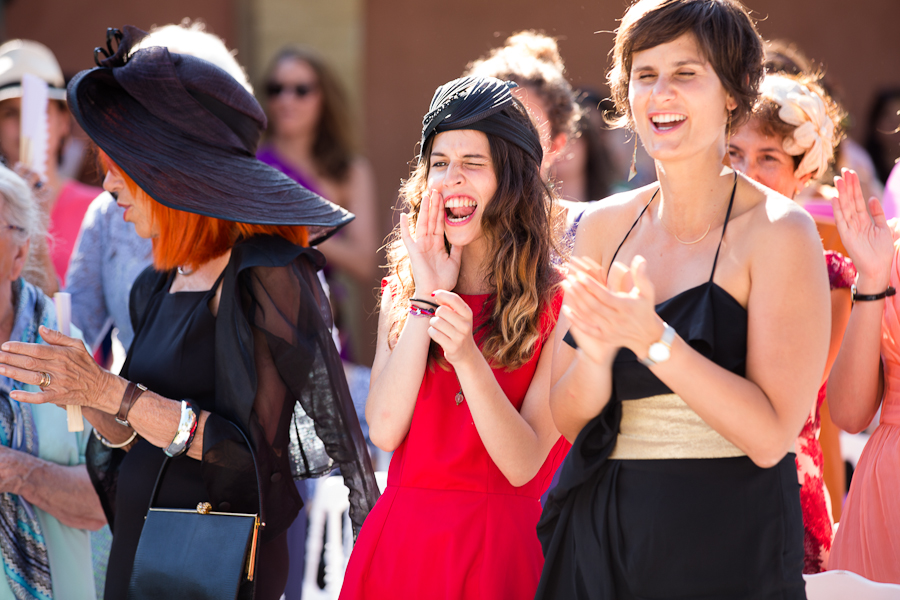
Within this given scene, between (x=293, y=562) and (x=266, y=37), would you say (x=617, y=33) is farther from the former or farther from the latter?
(x=266, y=37)

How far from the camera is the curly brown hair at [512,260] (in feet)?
7.07

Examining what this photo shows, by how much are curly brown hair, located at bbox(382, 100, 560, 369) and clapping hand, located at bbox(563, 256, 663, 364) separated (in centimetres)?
56

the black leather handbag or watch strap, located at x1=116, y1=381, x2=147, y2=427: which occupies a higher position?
watch strap, located at x1=116, y1=381, x2=147, y2=427

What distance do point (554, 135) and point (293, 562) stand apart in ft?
5.85

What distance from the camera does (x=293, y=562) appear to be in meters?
2.66

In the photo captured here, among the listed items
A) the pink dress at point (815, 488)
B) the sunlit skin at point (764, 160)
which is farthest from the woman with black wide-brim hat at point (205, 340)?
the sunlit skin at point (764, 160)

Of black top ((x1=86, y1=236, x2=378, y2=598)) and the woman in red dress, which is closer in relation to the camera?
the woman in red dress

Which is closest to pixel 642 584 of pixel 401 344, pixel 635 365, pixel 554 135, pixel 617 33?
pixel 635 365

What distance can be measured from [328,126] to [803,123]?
2939 mm

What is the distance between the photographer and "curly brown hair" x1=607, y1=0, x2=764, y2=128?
5.56 feet

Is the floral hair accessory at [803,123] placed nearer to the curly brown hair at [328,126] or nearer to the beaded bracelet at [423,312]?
the beaded bracelet at [423,312]

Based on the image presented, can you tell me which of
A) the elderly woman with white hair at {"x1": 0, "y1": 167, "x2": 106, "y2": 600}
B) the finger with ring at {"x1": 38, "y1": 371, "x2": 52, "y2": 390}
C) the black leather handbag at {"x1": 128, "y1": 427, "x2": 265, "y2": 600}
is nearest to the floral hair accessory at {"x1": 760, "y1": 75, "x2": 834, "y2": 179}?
the black leather handbag at {"x1": 128, "y1": 427, "x2": 265, "y2": 600}

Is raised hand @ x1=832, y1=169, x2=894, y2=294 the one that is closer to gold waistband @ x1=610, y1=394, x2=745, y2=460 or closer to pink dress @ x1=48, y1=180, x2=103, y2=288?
gold waistband @ x1=610, y1=394, x2=745, y2=460

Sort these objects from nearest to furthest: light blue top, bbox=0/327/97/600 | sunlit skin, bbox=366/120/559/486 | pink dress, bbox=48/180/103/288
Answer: sunlit skin, bbox=366/120/559/486 → light blue top, bbox=0/327/97/600 → pink dress, bbox=48/180/103/288
